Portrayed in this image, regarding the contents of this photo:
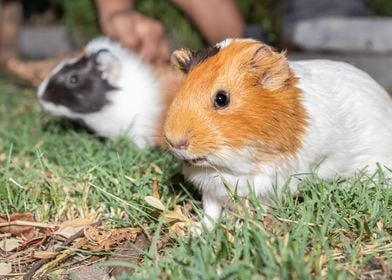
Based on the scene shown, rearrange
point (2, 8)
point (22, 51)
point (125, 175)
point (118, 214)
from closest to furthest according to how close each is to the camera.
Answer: point (118, 214)
point (125, 175)
point (2, 8)
point (22, 51)

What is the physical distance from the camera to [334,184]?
2512 mm

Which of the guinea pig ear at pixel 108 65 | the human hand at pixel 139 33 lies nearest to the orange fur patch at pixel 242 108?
the guinea pig ear at pixel 108 65

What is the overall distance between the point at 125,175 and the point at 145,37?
2.05 m

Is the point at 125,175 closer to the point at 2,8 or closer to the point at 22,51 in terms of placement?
the point at 2,8

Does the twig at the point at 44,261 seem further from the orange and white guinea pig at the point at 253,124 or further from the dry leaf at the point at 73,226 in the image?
the orange and white guinea pig at the point at 253,124

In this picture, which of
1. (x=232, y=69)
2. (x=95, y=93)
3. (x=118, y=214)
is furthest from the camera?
(x=95, y=93)

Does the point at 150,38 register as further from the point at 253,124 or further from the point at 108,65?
the point at 253,124

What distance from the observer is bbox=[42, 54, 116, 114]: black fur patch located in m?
4.18

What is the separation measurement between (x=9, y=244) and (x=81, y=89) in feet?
5.67

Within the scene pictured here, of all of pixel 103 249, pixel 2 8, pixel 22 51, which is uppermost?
pixel 103 249

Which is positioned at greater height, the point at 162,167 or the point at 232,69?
the point at 232,69

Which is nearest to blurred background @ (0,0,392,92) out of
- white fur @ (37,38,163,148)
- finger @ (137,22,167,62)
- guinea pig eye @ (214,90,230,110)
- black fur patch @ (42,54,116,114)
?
finger @ (137,22,167,62)

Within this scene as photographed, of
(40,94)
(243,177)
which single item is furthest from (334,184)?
(40,94)

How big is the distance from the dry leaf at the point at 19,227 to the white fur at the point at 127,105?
4.17ft
